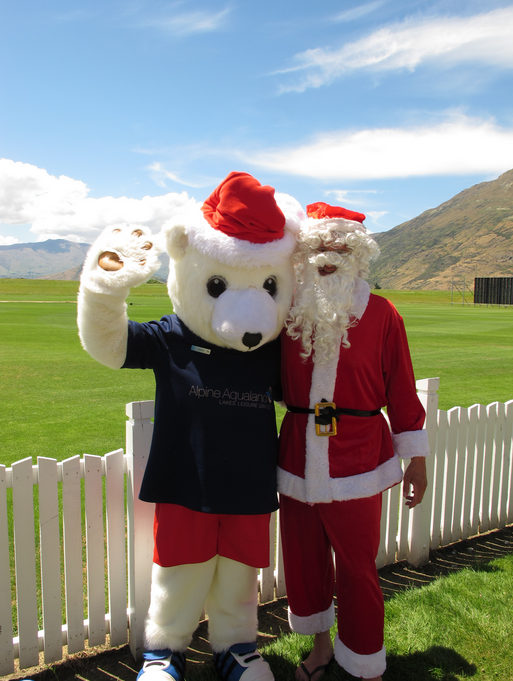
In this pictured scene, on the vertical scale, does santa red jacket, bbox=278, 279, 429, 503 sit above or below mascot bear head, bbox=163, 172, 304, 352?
below

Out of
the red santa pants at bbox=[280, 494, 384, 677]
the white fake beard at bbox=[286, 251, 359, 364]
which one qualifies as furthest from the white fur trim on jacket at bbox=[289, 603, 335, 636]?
the white fake beard at bbox=[286, 251, 359, 364]

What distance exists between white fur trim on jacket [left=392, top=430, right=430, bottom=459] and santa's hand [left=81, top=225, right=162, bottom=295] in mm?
1380

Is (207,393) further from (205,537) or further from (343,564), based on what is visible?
(343,564)

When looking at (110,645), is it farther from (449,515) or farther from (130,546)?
(449,515)

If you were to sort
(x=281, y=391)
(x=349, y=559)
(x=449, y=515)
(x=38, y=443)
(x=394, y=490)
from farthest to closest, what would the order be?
(x=38, y=443)
(x=449, y=515)
(x=394, y=490)
(x=281, y=391)
(x=349, y=559)

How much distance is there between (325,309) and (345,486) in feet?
2.52

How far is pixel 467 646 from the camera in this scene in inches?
104

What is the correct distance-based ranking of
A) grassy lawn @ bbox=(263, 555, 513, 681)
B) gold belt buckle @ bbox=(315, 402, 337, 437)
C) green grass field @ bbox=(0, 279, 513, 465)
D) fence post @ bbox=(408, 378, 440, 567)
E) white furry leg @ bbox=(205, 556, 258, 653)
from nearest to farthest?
1. gold belt buckle @ bbox=(315, 402, 337, 437)
2. white furry leg @ bbox=(205, 556, 258, 653)
3. grassy lawn @ bbox=(263, 555, 513, 681)
4. fence post @ bbox=(408, 378, 440, 567)
5. green grass field @ bbox=(0, 279, 513, 465)

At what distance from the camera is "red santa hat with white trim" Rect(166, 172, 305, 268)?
86.7 inches

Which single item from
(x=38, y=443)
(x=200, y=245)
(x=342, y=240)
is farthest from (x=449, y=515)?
(x=38, y=443)

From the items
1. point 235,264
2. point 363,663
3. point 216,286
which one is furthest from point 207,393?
point 363,663

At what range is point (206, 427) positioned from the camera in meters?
2.27

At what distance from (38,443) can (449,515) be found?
4443mm

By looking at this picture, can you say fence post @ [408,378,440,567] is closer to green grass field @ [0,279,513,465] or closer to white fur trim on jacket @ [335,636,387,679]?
white fur trim on jacket @ [335,636,387,679]
